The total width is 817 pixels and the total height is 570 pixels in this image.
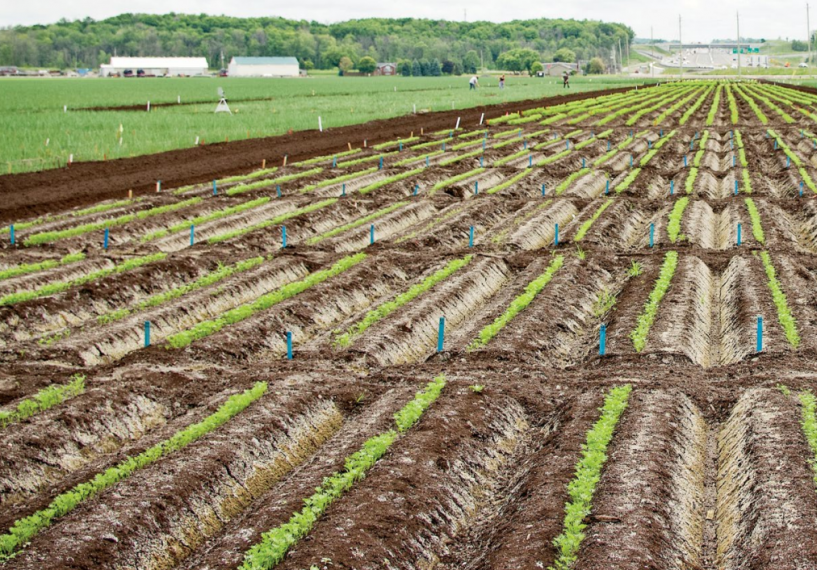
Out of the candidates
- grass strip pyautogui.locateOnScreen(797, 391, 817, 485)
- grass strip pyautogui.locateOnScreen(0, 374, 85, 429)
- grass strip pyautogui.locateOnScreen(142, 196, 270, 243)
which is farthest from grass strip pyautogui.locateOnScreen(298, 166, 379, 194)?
grass strip pyautogui.locateOnScreen(797, 391, 817, 485)

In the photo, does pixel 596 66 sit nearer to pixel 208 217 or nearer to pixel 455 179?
pixel 455 179

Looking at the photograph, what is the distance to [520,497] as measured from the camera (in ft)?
34.4

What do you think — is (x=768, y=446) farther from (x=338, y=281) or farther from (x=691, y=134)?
(x=691, y=134)

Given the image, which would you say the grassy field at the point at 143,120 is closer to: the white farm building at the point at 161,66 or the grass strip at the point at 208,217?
the grass strip at the point at 208,217

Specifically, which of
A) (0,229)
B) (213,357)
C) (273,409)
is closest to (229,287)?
(213,357)

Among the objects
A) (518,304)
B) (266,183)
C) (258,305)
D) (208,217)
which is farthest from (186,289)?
(266,183)

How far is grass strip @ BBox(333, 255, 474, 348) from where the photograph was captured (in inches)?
645

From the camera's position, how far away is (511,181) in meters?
33.5

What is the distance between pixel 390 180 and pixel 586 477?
2358cm

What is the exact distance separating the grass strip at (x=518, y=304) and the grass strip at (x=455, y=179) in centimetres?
1019

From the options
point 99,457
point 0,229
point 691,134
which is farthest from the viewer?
point 691,134

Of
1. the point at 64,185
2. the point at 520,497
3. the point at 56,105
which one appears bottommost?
the point at 520,497

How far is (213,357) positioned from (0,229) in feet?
39.7

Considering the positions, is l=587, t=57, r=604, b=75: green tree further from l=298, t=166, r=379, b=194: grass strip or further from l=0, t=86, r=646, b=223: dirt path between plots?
l=298, t=166, r=379, b=194: grass strip
